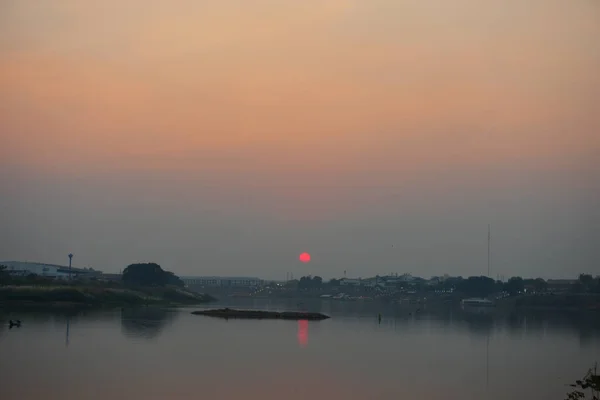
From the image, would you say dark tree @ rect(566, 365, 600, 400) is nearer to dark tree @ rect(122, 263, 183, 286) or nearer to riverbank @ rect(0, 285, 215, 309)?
riverbank @ rect(0, 285, 215, 309)

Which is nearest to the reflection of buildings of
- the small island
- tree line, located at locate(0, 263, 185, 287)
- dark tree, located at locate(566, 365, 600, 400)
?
the small island

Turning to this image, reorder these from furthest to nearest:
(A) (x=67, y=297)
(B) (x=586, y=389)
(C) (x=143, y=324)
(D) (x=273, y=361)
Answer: (A) (x=67, y=297) < (C) (x=143, y=324) < (D) (x=273, y=361) < (B) (x=586, y=389)

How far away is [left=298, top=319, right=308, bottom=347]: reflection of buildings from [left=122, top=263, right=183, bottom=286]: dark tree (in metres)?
45.5

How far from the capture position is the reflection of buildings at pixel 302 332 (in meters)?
46.4

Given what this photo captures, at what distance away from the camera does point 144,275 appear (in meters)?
109

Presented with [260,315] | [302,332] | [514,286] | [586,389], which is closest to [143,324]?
[302,332]

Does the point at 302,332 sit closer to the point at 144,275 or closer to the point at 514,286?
the point at 144,275

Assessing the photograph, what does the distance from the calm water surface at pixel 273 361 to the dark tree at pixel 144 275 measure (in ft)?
160

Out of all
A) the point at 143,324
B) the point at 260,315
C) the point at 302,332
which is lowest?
the point at 260,315

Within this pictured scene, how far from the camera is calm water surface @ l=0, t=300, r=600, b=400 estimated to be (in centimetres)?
2766

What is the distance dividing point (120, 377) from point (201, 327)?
89.2 ft

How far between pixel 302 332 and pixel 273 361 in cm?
1832

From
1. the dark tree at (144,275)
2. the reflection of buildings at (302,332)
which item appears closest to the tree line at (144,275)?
the dark tree at (144,275)

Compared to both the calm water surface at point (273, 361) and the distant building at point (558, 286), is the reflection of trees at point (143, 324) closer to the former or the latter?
the calm water surface at point (273, 361)
